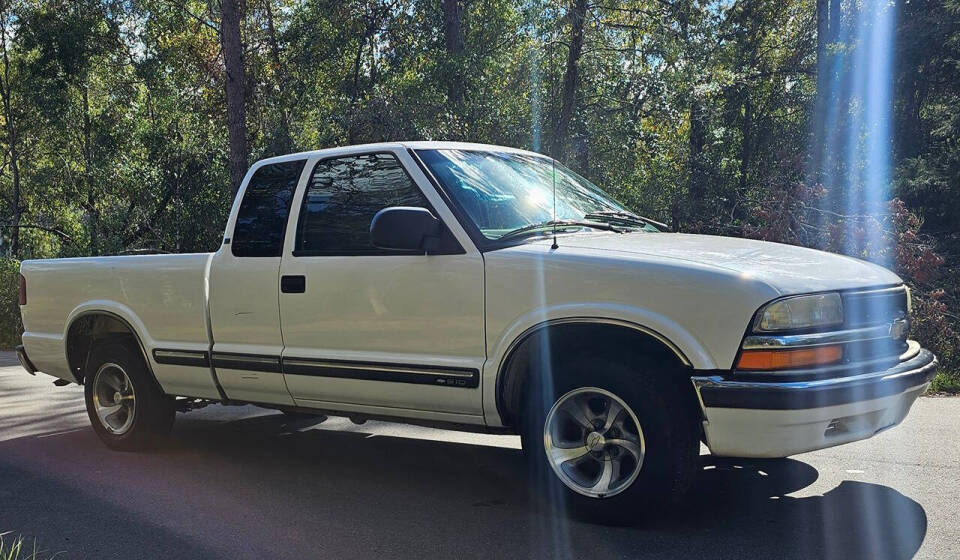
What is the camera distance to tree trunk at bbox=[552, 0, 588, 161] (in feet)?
71.4

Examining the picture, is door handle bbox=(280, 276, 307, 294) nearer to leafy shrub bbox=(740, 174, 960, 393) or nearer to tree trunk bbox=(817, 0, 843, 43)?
leafy shrub bbox=(740, 174, 960, 393)

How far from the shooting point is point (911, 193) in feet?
56.5

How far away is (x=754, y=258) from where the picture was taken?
4.59m

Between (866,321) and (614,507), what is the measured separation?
147cm

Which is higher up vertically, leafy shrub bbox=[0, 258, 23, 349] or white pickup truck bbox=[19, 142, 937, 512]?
white pickup truck bbox=[19, 142, 937, 512]

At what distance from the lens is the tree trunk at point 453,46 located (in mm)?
20922

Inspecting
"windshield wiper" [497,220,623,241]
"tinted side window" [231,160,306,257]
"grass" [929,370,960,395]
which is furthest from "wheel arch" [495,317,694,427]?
"grass" [929,370,960,395]

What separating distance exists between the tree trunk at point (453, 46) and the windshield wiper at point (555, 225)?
52.3ft

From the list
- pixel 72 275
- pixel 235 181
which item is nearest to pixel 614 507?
pixel 72 275

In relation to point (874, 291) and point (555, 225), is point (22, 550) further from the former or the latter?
point (874, 291)

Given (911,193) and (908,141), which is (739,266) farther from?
(908,141)

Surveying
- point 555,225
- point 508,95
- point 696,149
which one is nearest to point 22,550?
point 555,225

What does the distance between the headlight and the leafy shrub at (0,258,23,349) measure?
53.2ft

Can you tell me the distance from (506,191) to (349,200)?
993 mm
